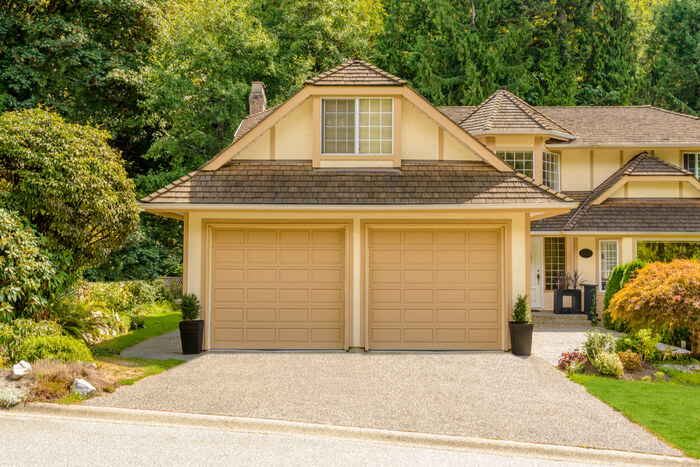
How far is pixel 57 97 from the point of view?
85.0 feet

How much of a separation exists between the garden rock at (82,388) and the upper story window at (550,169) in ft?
48.5

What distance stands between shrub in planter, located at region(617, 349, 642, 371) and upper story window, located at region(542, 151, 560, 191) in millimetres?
9314

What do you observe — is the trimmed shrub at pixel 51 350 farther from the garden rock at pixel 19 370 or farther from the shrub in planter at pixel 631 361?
the shrub in planter at pixel 631 361

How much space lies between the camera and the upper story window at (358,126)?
40.6ft

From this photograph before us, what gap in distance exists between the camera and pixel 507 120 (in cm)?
1753

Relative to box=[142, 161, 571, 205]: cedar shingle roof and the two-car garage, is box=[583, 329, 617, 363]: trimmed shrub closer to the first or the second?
the two-car garage

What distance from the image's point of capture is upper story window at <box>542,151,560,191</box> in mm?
18688

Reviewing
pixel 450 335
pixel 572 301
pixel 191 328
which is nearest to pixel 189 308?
pixel 191 328

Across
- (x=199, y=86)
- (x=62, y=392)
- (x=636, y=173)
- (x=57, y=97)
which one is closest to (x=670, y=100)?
(x=636, y=173)

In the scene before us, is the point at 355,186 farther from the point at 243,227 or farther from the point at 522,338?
the point at 522,338

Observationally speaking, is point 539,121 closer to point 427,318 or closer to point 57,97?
point 427,318

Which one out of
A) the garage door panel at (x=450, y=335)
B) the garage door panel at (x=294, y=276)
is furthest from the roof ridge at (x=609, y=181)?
the garage door panel at (x=294, y=276)

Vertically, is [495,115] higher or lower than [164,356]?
higher

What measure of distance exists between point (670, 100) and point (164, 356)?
31.7 meters
